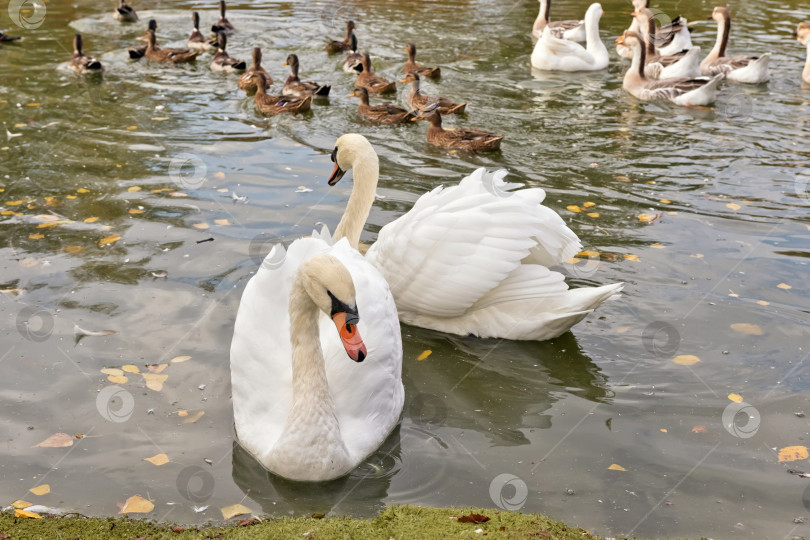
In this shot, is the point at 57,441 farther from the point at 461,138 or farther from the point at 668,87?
the point at 668,87

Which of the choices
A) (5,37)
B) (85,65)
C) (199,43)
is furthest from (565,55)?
(5,37)

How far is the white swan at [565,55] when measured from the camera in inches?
576

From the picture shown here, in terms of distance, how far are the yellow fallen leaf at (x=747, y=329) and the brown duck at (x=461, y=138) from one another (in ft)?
15.0

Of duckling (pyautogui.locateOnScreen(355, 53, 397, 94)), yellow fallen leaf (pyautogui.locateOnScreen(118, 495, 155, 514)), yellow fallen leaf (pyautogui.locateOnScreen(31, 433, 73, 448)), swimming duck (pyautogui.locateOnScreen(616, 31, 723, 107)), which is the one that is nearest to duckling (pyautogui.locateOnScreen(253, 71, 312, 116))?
duckling (pyautogui.locateOnScreen(355, 53, 397, 94))

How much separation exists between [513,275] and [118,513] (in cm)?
312

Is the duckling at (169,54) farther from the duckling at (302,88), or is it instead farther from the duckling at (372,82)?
the duckling at (372,82)

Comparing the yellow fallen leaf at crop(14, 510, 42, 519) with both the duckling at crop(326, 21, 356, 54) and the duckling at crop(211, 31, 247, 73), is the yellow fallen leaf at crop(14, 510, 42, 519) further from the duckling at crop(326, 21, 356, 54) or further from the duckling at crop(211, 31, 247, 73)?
the duckling at crop(326, 21, 356, 54)

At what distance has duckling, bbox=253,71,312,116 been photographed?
1214 cm

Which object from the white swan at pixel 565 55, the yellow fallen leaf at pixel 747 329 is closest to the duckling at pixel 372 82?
the white swan at pixel 565 55

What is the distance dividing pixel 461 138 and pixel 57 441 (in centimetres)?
666

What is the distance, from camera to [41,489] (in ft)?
15.6

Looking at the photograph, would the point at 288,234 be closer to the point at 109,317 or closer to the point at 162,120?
the point at 109,317

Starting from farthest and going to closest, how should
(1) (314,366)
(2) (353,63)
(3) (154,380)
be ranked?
(2) (353,63) < (3) (154,380) < (1) (314,366)

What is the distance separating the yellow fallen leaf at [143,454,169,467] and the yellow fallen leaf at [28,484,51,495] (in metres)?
0.54
